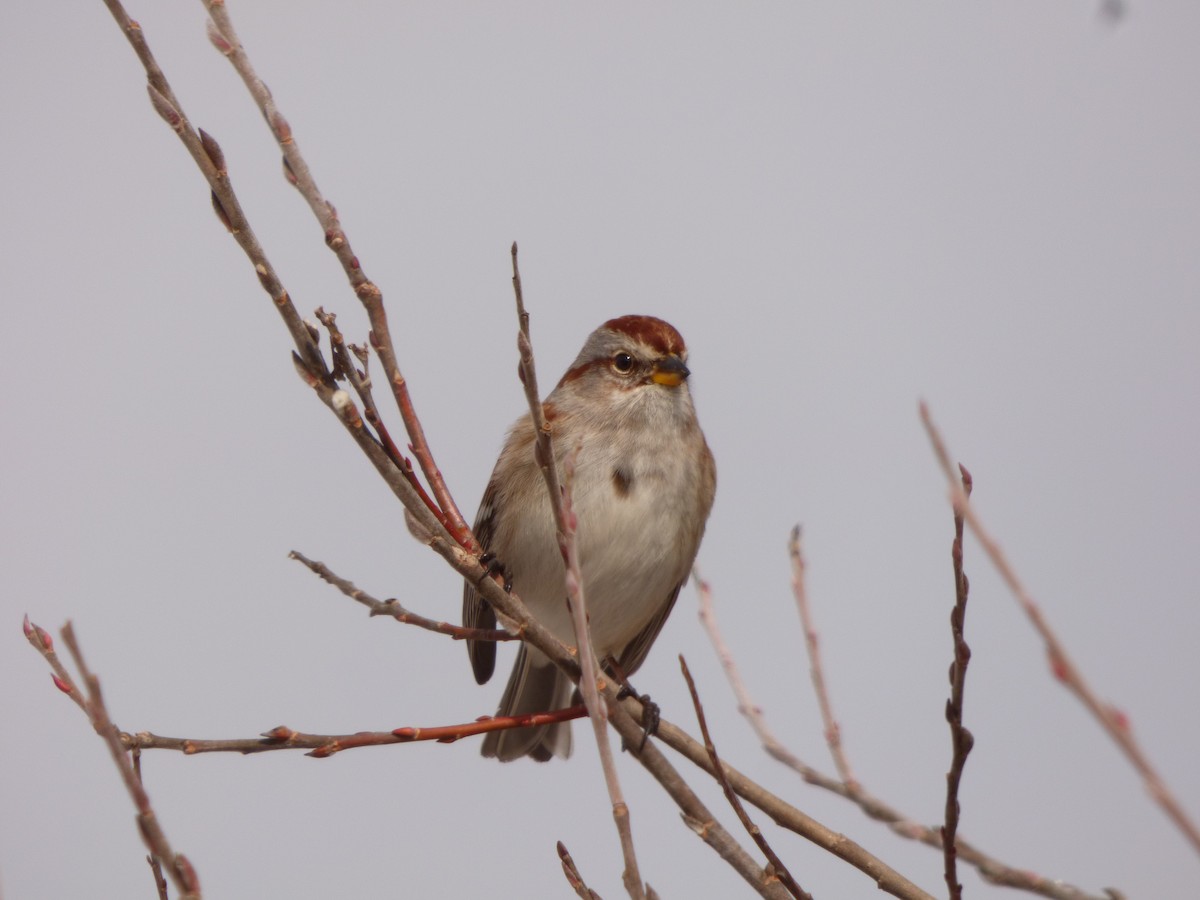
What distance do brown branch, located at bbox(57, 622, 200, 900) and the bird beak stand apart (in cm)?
409

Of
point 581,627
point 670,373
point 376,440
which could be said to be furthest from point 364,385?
point 670,373

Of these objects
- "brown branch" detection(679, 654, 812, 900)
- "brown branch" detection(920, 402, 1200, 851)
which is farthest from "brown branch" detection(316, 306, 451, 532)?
"brown branch" detection(920, 402, 1200, 851)

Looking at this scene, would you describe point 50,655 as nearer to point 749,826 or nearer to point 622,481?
point 749,826

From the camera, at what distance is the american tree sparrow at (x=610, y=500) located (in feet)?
18.3

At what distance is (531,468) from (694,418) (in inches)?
31.7

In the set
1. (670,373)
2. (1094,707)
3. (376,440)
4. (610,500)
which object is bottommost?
(1094,707)

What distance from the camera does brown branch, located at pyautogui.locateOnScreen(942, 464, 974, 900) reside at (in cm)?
258

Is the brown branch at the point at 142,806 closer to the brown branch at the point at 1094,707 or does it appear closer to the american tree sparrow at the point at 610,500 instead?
the brown branch at the point at 1094,707

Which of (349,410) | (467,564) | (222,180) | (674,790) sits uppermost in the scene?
(222,180)

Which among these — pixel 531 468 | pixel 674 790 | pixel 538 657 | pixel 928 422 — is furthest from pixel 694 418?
pixel 928 422

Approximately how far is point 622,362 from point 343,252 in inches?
118

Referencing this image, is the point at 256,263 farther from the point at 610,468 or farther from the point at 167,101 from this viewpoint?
the point at 610,468

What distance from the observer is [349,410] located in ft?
10.4

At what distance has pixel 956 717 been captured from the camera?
2.63 meters
